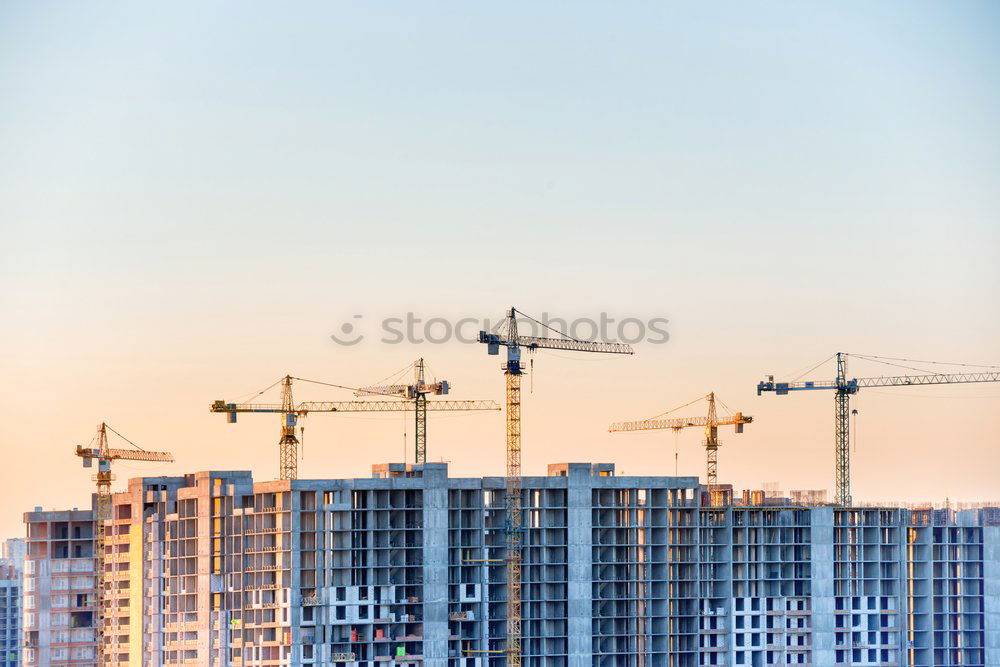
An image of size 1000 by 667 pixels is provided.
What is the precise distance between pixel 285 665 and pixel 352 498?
17649 millimetres

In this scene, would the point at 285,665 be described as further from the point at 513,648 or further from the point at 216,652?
the point at 513,648

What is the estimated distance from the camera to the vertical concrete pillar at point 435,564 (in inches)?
7633

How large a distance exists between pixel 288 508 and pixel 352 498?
6.42 metres

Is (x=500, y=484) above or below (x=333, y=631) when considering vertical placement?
above

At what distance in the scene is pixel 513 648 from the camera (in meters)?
196

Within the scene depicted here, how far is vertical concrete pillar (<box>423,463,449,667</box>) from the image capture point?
194 metres

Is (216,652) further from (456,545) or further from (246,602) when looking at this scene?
(456,545)

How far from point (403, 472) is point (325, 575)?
46.6 ft

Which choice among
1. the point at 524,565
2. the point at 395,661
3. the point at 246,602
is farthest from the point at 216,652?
the point at 524,565

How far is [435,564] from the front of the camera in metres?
195

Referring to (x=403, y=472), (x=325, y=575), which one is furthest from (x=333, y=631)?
(x=403, y=472)

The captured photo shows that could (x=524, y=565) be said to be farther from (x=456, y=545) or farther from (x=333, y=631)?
(x=333, y=631)

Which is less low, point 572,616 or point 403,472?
point 403,472

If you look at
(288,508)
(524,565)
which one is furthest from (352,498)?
(524,565)
